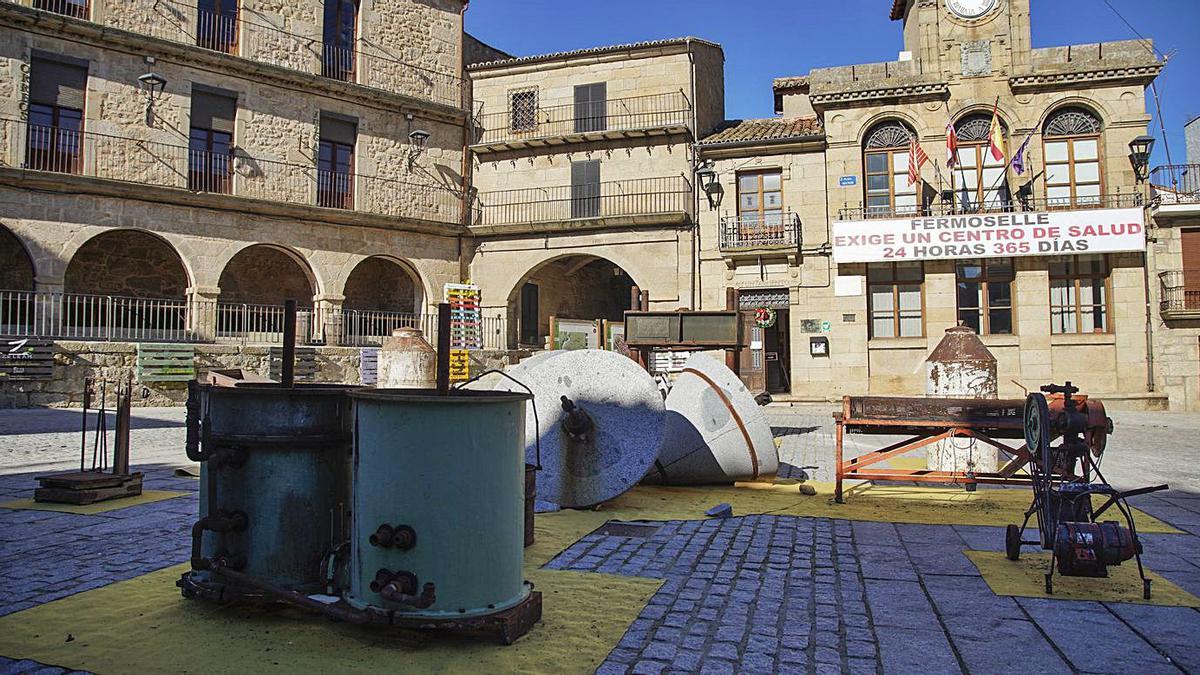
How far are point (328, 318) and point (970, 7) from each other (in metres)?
19.4

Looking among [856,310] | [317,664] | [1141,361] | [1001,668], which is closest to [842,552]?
[1001,668]

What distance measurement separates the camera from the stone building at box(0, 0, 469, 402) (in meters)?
18.4

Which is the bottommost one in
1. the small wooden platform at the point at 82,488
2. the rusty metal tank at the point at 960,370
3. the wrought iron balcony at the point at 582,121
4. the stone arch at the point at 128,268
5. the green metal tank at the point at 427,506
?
the small wooden platform at the point at 82,488

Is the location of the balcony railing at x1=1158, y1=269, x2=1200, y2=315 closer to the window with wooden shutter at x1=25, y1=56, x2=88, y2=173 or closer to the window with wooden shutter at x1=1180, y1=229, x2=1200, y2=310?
the window with wooden shutter at x1=1180, y1=229, x2=1200, y2=310

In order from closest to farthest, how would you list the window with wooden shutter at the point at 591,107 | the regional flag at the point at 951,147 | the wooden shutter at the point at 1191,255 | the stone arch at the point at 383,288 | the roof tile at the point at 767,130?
the wooden shutter at the point at 1191,255 < the regional flag at the point at 951,147 < the roof tile at the point at 767,130 < the window with wooden shutter at the point at 591,107 < the stone arch at the point at 383,288

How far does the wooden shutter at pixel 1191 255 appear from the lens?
1903 centimetres

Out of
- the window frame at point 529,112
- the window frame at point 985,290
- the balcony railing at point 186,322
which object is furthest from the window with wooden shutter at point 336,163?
the window frame at point 985,290

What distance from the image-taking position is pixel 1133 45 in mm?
19250

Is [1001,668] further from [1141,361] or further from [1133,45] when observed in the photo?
[1133,45]

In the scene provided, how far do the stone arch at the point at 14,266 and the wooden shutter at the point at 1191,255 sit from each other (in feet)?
93.0

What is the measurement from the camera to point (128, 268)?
68.4ft

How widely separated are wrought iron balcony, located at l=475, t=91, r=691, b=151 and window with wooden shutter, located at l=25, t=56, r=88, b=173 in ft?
35.1

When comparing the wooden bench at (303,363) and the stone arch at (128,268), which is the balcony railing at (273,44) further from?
the wooden bench at (303,363)

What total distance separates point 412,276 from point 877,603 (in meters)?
21.7
